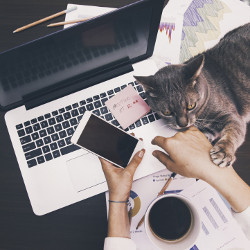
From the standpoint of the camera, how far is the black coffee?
76 cm

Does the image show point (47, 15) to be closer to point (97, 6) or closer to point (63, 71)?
Result: point (97, 6)

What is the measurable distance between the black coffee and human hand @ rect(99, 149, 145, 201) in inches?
4.4

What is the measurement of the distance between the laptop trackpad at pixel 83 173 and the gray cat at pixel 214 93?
0.32 metres

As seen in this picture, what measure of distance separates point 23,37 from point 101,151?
608mm

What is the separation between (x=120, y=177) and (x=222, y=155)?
369mm

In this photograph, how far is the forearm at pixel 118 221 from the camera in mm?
769

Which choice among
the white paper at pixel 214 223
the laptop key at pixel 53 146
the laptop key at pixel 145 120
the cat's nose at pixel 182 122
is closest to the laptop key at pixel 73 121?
the laptop key at pixel 53 146

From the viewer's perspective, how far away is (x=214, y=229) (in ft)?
2.79

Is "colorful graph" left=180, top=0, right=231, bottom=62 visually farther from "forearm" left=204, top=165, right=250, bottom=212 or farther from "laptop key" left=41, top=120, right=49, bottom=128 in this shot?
"laptop key" left=41, top=120, right=49, bottom=128

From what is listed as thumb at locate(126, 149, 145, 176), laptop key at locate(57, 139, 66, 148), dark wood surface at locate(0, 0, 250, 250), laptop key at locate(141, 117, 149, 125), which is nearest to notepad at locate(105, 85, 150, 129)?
laptop key at locate(141, 117, 149, 125)

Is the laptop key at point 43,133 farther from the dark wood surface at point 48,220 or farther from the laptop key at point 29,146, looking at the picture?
the dark wood surface at point 48,220

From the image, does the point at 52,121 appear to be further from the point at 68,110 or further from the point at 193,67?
the point at 193,67

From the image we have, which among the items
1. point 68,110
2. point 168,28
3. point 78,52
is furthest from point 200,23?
point 68,110

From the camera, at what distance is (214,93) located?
3.05 feet
